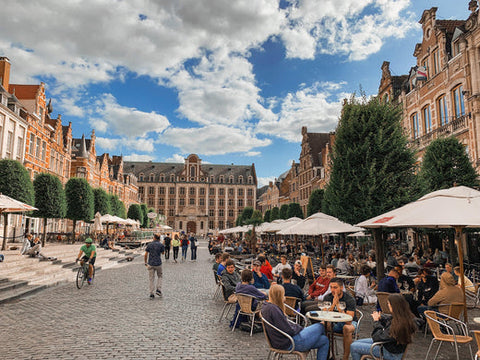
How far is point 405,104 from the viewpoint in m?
24.8

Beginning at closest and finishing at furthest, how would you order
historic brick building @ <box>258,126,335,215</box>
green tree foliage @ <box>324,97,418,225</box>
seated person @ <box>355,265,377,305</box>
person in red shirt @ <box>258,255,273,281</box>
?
seated person @ <box>355,265,377,305</box> < person in red shirt @ <box>258,255,273,281</box> < green tree foliage @ <box>324,97,418,225</box> < historic brick building @ <box>258,126,335,215</box>

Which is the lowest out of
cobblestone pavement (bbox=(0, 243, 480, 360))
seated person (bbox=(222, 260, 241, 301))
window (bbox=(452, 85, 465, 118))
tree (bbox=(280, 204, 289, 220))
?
cobblestone pavement (bbox=(0, 243, 480, 360))

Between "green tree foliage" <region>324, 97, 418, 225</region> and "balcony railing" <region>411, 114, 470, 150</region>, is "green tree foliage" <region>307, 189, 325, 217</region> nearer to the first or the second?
"balcony railing" <region>411, 114, 470, 150</region>

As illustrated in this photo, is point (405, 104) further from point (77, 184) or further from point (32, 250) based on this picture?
point (77, 184)

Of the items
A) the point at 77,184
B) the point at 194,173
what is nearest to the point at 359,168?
the point at 77,184

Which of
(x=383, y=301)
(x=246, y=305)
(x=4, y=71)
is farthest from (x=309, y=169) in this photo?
(x=246, y=305)

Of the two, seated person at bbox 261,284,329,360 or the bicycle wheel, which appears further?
the bicycle wheel

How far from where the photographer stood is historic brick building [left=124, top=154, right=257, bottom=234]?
86375 mm

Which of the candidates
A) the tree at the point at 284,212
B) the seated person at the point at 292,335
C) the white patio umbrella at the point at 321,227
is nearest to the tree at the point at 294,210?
the tree at the point at 284,212

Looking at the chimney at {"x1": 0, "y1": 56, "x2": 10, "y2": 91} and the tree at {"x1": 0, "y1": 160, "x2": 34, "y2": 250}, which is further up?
the chimney at {"x1": 0, "y1": 56, "x2": 10, "y2": 91}

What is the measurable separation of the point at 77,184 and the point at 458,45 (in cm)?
2938

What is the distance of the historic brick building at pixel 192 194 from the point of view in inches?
3401

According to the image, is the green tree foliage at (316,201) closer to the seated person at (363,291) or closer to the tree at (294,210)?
the tree at (294,210)

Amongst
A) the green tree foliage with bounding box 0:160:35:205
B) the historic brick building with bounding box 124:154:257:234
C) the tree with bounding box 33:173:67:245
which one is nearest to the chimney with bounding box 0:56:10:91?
the tree with bounding box 33:173:67:245
